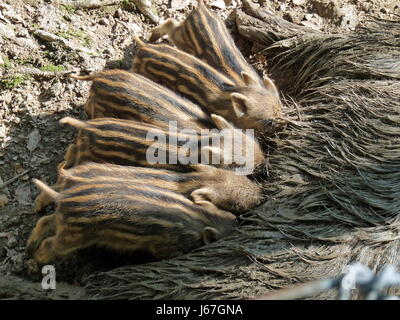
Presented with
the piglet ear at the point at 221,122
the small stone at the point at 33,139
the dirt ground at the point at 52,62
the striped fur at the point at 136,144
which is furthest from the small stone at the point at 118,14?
the piglet ear at the point at 221,122

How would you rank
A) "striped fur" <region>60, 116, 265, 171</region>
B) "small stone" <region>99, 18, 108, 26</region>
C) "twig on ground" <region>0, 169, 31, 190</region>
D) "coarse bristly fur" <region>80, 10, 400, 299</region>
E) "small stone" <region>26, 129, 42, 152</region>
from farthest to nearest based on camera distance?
"small stone" <region>99, 18, 108, 26</region> → "small stone" <region>26, 129, 42, 152</region> → "twig on ground" <region>0, 169, 31, 190</region> → "striped fur" <region>60, 116, 265, 171</region> → "coarse bristly fur" <region>80, 10, 400, 299</region>

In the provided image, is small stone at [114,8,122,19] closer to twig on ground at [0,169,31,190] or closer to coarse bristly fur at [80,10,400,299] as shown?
twig on ground at [0,169,31,190]

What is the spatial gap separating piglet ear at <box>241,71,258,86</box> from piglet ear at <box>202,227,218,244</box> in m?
0.98

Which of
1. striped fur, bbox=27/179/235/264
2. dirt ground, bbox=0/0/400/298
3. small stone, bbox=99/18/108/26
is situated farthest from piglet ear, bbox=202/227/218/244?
small stone, bbox=99/18/108/26

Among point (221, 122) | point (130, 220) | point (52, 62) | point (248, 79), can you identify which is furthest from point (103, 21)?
point (130, 220)

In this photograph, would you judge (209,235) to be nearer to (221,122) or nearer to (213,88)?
(221,122)

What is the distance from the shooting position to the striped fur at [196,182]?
123 inches

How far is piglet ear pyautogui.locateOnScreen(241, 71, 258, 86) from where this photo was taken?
3.60 m

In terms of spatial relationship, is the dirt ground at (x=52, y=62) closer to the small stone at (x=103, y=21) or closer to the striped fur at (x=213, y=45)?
the small stone at (x=103, y=21)

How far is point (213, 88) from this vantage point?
11.9ft

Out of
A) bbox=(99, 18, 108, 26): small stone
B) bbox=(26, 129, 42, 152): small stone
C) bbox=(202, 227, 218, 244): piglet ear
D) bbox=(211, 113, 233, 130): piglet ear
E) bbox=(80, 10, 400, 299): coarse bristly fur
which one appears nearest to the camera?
bbox=(80, 10, 400, 299): coarse bristly fur

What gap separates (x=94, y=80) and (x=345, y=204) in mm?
1577

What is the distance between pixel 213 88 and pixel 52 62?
1.12 m
